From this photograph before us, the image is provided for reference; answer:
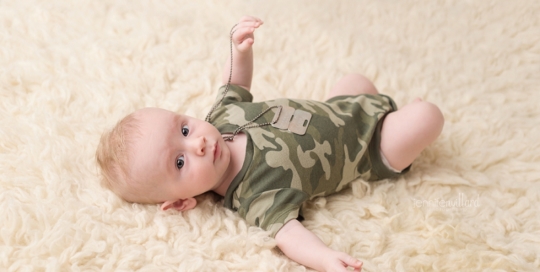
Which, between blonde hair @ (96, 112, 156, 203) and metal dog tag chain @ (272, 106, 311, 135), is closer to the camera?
blonde hair @ (96, 112, 156, 203)

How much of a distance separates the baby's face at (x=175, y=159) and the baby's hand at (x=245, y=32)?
0.28m

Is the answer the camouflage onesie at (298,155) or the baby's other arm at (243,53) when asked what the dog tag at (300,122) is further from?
the baby's other arm at (243,53)

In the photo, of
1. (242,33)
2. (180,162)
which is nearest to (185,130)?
(180,162)

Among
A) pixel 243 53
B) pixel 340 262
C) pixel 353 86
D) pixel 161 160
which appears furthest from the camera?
pixel 353 86

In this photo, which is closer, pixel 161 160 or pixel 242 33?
pixel 161 160

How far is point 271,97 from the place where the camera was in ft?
5.30

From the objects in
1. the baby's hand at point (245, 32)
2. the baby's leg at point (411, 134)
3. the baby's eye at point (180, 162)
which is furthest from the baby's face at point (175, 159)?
the baby's leg at point (411, 134)

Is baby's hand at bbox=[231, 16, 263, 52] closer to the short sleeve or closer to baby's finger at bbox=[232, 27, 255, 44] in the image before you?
baby's finger at bbox=[232, 27, 255, 44]

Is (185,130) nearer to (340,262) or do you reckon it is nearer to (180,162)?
(180,162)

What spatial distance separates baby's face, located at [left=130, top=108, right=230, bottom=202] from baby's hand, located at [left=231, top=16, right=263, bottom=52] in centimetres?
28

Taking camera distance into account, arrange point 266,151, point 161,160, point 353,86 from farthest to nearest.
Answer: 1. point 353,86
2. point 266,151
3. point 161,160

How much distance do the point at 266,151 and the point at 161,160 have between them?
0.87 ft

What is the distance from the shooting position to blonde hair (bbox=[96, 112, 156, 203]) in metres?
1.19

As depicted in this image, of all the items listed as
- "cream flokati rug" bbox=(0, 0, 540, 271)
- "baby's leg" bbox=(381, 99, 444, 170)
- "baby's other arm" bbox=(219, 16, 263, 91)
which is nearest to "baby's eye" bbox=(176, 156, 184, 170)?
"cream flokati rug" bbox=(0, 0, 540, 271)
